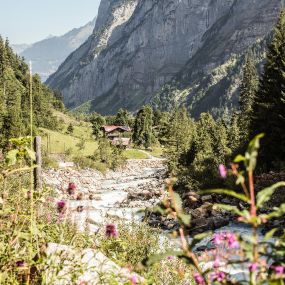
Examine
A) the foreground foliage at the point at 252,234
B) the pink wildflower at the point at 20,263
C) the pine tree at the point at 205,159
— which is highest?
the foreground foliage at the point at 252,234

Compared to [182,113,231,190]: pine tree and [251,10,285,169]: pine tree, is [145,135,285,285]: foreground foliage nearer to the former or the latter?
[251,10,285,169]: pine tree

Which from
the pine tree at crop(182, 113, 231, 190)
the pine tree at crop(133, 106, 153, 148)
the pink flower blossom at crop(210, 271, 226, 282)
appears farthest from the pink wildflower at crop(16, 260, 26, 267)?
the pine tree at crop(133, 106, 153, 148)

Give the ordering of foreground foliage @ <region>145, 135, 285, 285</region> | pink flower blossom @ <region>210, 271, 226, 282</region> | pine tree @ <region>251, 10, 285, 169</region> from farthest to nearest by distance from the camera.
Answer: pine tree @ <region>251, 10, 285, 169</region>, pink flower blossom @ <region>210, 271, 226, 282</region>, foreground foliage @ <region>145, 135, 285, 285</region>

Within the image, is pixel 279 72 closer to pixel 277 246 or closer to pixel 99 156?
pixel 277 246

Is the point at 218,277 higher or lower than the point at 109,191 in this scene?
higher

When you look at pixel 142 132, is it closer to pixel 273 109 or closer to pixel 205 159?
pixel 205 159

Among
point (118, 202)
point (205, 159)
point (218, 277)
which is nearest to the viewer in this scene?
point (218, 277)

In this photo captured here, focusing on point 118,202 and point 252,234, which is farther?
point 118,202

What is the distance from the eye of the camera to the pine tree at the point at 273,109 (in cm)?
2417

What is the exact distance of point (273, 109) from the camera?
2486cm

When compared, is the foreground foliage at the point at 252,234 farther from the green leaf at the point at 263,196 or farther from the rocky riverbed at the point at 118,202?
the rocky riverbed at the point at 118,202

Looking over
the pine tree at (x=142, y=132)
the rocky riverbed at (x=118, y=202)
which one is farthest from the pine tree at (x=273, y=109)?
the pine tree at (x=142, y=132)

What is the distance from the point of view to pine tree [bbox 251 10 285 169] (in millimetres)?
24172

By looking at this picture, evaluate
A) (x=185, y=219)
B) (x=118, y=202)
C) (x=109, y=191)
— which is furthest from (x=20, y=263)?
(x=109, y=191)
